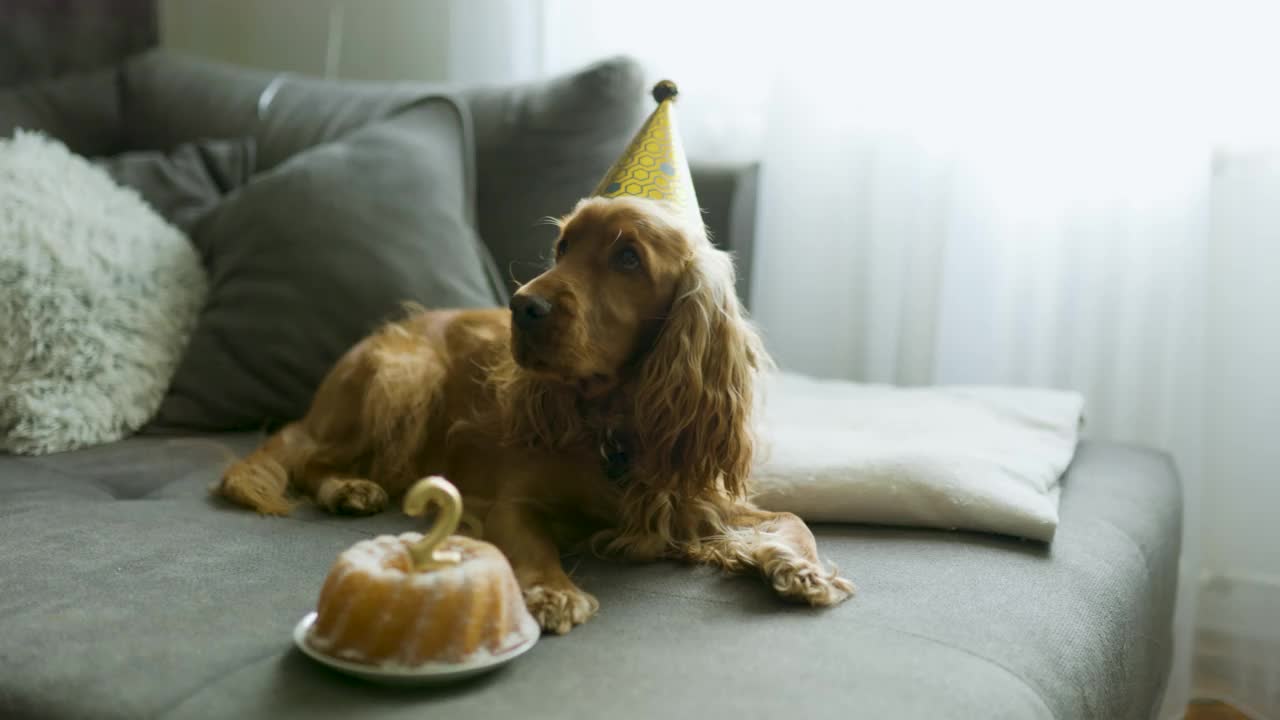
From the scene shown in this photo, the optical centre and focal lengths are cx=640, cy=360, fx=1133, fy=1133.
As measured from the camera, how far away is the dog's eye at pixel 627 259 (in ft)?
4.40

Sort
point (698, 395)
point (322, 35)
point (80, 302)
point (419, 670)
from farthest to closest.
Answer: point (322, 35) < point (80, 302) < point (698, 395) < point (419, 670)

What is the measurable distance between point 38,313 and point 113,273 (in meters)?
0.14

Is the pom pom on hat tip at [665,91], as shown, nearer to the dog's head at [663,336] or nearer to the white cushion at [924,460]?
the dog's head at [663,336]

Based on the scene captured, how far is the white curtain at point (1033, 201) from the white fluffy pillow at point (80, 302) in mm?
1112

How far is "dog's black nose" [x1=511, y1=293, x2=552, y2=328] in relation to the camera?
4.10 ft

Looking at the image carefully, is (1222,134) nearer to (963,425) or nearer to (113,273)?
(963,425)

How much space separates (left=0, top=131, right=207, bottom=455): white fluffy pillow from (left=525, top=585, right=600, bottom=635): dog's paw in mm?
1066

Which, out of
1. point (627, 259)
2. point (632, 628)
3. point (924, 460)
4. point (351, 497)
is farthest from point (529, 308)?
point (924, 460)

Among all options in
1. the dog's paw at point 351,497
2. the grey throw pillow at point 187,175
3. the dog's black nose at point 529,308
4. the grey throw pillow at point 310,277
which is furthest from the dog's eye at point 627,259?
the grey throw pillow at point 187,175

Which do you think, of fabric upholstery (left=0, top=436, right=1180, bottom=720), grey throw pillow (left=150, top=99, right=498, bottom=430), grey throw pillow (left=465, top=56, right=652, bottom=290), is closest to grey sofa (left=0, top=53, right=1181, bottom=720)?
fabric upholstery (left=0, top=436, right=1180, bottom=720)

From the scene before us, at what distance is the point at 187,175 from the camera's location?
2.26m

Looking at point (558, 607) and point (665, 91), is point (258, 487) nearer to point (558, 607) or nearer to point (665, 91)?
point (558, 607)

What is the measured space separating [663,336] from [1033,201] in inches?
47.5

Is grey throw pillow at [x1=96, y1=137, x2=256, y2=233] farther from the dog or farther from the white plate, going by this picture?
the white plate
